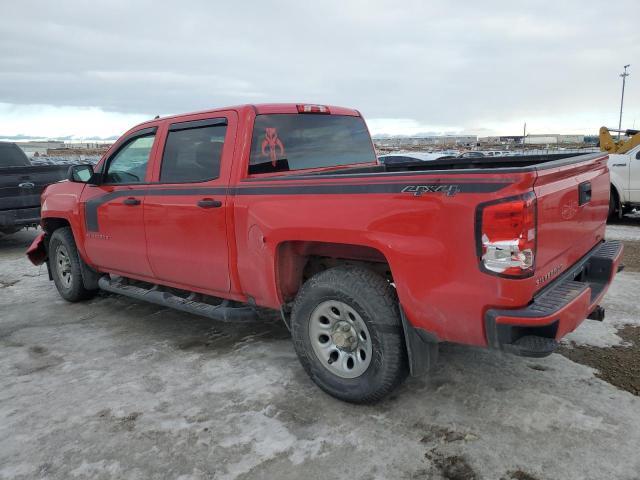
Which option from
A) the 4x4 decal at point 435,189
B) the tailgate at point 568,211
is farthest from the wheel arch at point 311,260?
the tailgate at point 568,211

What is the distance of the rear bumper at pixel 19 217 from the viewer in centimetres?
890

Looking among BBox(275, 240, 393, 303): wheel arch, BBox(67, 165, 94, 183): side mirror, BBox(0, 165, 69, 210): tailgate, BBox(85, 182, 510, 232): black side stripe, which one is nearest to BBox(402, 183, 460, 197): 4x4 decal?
BBox(85, 182, 510, 232): black side stripe

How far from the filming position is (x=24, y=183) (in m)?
9.09

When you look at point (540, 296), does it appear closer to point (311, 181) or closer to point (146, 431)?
point (311, 181)

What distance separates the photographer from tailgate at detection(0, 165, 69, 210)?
8.95 metres

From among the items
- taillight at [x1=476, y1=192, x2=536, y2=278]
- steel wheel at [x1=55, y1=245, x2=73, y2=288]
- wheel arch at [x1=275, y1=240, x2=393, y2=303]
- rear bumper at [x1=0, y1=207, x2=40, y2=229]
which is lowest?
steel wheel at [x1=55, y1=245, x2=73, y2=288]

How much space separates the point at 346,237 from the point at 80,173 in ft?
10.8

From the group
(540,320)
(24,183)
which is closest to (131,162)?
(540,320)

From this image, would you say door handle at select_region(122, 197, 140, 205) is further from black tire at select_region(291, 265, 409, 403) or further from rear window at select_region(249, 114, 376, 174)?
black tire at select_region(291, 265, 409, 403)

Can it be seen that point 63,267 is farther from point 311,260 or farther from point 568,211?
point 568,211

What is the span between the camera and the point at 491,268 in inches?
101

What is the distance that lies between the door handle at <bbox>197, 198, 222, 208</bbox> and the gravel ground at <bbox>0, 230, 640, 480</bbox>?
1.23 metres

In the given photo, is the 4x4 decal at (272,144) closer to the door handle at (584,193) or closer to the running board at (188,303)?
the running board at (188,303)

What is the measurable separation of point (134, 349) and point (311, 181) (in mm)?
2332
